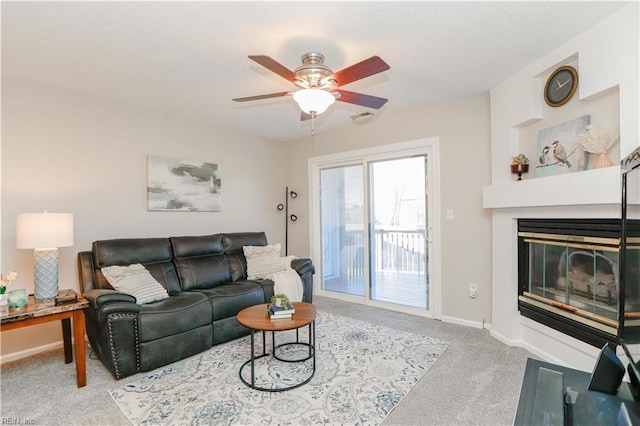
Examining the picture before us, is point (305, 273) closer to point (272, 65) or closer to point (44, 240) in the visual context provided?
point (44, 240)

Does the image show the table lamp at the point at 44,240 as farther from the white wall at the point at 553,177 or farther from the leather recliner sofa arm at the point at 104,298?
the white wall at the point at 553,177

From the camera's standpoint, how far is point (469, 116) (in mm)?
3404

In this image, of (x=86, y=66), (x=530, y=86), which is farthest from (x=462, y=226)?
(x=86, y=66)

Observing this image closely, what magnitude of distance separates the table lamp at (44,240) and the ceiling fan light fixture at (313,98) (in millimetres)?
2100

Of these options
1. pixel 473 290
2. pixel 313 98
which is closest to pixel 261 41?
pixel 313 98

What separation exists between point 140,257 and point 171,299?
698 mm

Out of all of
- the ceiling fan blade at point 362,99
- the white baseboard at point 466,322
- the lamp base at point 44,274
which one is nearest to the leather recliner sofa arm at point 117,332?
the lamp base at point 44,274

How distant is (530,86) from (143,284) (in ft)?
12.6

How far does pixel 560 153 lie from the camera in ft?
8.54

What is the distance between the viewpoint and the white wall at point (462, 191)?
3.33 meters

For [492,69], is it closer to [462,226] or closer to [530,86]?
[530,86]

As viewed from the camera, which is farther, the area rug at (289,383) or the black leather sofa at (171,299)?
the black leather sofa at (171,299)

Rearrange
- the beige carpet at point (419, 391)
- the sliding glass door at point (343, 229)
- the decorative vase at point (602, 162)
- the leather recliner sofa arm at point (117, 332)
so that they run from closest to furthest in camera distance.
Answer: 1. the beige carpet at point (419, 391)
2. the decorative vase at point (602, 162)
3. the leather recliner sofa arm at point (117, 332)
4. the sliding glass door at point (343, 229)

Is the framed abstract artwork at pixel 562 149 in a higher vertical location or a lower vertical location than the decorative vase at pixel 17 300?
higher
